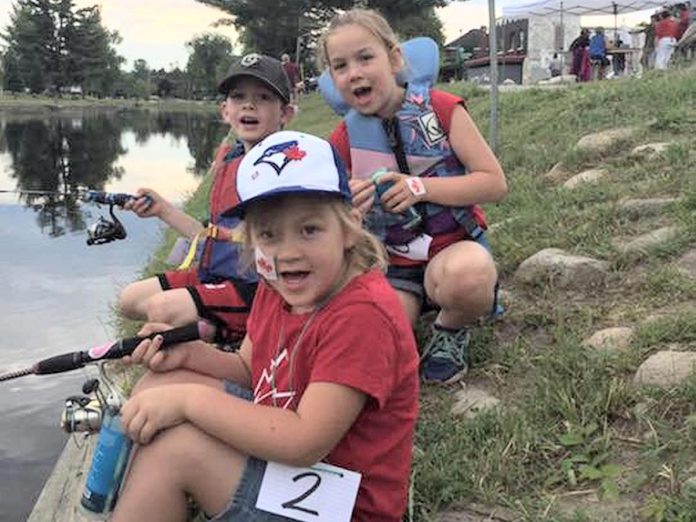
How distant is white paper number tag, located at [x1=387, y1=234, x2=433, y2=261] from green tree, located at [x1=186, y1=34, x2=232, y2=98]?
99896 millimetres

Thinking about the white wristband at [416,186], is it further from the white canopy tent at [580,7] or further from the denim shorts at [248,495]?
the white canopy tent at [580,7]

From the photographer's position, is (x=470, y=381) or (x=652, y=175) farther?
(x=652, y=175)

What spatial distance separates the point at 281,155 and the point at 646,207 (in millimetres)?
2773

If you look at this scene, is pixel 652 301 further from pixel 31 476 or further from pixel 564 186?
pixel 31 476

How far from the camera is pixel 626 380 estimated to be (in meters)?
2.85

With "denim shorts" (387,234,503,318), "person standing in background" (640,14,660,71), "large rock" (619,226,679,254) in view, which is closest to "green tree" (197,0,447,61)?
"person standing in background" (640,14,660,71)

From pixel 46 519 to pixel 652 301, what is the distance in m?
2.46

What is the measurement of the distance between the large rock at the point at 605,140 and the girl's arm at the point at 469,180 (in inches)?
108

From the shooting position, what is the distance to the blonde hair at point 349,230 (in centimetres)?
206

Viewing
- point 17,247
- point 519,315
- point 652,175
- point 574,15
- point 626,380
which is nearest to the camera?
point 626,380

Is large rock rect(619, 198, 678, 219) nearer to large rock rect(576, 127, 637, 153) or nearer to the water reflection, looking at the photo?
large rock rect(576, 127, 637, 153)

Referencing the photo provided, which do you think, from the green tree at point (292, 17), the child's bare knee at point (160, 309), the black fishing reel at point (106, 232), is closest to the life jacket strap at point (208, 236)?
the child's bare knee at point (160, 309)

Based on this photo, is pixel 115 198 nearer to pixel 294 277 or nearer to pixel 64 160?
pixel 294 277

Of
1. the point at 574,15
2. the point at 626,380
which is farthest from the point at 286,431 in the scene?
the point at 574,15
